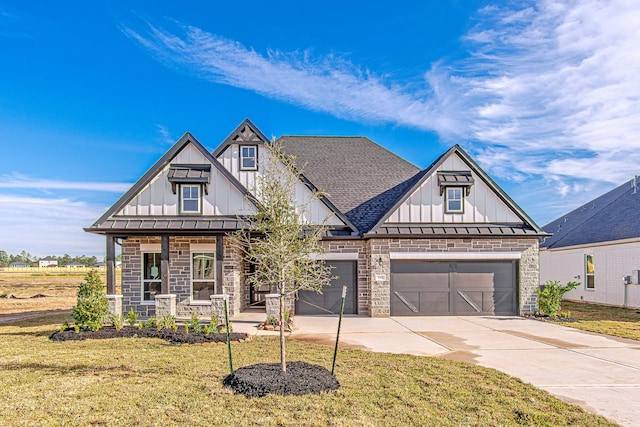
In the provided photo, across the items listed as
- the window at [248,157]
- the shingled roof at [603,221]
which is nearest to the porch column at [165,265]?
the window at [248,157]

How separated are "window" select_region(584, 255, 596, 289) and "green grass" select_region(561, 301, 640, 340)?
79.3 inches

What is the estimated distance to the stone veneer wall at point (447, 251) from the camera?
1548 cm

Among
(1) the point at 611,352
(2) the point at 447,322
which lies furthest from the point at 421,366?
(2) the point at 447,322

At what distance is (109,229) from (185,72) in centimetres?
759

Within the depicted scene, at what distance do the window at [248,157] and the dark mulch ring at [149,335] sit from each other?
6632mm

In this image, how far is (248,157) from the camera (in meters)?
16.2

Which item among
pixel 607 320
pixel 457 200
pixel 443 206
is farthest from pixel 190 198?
pixel 607 320

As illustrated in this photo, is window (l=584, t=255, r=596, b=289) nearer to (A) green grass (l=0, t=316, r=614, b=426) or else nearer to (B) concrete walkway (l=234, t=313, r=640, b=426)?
(B) concrete walkway (l=234, t=313, r=640, b=426)

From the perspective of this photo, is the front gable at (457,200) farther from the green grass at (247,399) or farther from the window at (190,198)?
the green grass at (247,399)

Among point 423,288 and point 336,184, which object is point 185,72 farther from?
point 423,288

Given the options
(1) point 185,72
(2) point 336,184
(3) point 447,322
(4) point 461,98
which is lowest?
(3) point 447,322

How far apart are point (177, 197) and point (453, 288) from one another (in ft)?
34.8

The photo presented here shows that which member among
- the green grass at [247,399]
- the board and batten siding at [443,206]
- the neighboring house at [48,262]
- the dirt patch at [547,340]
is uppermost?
the board and batten siding at [443,206]

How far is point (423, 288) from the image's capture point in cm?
1583
